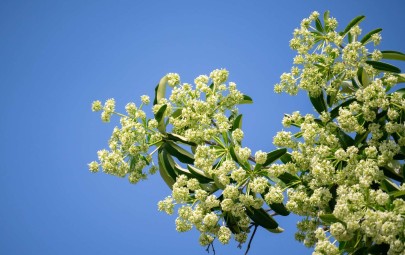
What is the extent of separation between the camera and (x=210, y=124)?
3.97m

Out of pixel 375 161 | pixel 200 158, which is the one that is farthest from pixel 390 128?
pixel 200 158

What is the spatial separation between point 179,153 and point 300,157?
0.94m

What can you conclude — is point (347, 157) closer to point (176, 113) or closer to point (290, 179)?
point (290, 179)

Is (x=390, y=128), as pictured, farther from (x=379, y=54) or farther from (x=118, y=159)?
(x=118, y=159)

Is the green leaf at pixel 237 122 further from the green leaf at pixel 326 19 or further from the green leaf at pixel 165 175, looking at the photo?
the green leaf at pixel 326 19

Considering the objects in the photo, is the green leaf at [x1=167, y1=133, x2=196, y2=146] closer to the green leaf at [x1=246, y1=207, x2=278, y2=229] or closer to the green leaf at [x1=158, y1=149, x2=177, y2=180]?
the green leaf at [x1=158, y1=149, x2=177, y2=180]

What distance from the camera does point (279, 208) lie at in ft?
12.6

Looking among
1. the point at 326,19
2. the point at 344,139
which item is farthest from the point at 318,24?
the point at 344,139

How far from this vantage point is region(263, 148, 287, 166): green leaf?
3.80 m

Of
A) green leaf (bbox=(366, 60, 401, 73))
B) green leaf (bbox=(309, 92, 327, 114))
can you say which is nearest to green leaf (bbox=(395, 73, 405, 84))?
green leaf (bbox=(366, 60, 401, 73))

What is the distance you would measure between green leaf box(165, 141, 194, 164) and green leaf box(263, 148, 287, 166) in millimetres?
611

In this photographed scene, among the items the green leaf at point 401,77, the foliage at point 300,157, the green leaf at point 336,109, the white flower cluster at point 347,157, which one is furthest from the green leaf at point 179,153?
the green leaf at point 401,77

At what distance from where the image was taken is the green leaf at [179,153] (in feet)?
13.6

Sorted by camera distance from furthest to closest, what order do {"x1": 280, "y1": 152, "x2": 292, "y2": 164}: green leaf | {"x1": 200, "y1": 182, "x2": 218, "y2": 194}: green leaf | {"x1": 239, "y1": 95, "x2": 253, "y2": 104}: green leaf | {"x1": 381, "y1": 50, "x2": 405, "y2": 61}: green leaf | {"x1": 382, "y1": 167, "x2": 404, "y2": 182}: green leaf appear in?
1. {"x1": 381, "y1": 50, "x2": 405, "y2": 61}: green leaf
2. {"x1": 239, "y1": 95, "x2": 253, "y2": 104}: green leaf
3. {"x1": 280, "y1": 152, "x2": 292, "y2": 164}: green leaf
4. {"x1": 200, "y1": 182, "x2": 218, "y2": 194}: green leaf
5. {"x1": 382, "y1": 167, "x2": 404, "y2": 182}: green leaf
